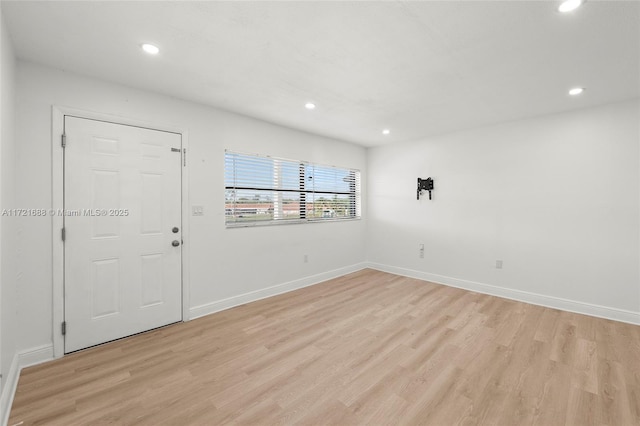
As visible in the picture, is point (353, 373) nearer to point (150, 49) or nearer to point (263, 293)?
point (263, 293)

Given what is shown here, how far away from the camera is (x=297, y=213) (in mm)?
4469

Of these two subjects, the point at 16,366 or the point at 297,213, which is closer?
the point at 16,366

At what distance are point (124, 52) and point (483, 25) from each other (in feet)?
8.90

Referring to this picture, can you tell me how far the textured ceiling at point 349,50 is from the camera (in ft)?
5.69

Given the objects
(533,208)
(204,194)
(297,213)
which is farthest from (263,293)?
(533,208)

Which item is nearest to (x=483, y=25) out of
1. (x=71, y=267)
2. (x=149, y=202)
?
(x=149, y=202)

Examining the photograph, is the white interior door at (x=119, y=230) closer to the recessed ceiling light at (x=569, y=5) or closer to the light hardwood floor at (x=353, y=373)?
the light hardwood floor at (x=353, y=373)

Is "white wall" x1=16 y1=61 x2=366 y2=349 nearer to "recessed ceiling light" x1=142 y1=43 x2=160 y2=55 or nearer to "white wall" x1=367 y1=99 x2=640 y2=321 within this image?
"recessed ceiling light" x1=142 y1=43 x2=160 y2=55

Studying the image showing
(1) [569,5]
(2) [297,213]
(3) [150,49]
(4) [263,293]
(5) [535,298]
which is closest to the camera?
(1) [569,5]

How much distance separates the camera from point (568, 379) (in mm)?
2113

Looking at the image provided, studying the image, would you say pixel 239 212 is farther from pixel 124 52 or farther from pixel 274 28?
pixel 274 28

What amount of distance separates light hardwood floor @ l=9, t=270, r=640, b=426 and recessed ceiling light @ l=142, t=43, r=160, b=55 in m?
2.59

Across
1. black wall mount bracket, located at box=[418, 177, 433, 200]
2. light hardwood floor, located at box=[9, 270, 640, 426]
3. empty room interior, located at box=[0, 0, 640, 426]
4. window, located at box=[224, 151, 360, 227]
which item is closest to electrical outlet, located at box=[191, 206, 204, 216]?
empty room interior, located at box=[0, 0, 640, 426]

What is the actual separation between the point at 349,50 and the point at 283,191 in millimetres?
2434
